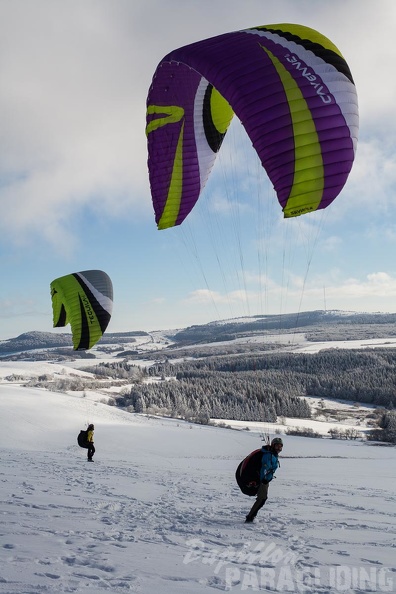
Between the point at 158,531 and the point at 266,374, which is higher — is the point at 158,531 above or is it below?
above

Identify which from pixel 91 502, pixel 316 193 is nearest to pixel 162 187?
pixel 316 193

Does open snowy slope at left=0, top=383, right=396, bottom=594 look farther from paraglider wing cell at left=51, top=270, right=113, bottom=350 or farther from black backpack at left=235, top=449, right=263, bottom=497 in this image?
paraglider wing cell at left=51, top=270, right=113, bottom=350

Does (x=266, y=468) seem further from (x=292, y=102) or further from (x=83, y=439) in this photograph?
(x=83, y=439)

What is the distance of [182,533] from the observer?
6.33 metres

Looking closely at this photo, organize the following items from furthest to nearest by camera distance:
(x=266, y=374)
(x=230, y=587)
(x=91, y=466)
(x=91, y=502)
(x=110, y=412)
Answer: (x=266, y=374), (x=110, y=412), (x=91, y=466), (x=91, y=502), (x=230, y=587)

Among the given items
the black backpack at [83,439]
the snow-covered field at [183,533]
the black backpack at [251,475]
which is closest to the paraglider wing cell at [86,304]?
the black backpack at [83,439]

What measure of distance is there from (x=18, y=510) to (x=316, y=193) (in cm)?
707

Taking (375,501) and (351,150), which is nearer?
(351,150)

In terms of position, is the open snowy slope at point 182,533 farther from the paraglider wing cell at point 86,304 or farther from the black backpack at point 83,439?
the paraglider wing cell at point 86,304

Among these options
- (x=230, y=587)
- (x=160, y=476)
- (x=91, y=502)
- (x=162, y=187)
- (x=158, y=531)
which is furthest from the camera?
(x=160, y=476)

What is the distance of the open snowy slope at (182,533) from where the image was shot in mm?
4551

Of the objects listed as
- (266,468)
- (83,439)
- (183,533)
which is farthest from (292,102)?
(83,439)

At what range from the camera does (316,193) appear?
6.77 meters

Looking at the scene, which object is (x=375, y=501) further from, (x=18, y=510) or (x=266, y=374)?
(x=266, y=374)
